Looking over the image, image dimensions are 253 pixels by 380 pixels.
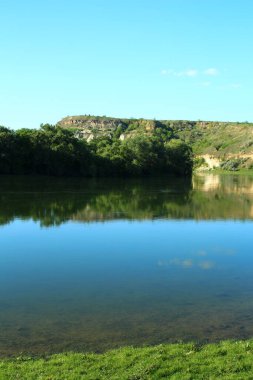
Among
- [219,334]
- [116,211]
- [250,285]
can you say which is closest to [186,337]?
[219,334]

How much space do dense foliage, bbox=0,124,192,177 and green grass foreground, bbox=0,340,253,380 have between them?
93.3 m

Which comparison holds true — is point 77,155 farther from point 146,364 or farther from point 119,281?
point 146,364

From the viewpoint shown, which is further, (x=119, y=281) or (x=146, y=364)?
(x=119, y=281)

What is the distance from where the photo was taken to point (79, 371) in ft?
30.9

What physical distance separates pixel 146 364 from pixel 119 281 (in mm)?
8889

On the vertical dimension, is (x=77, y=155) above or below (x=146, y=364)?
above

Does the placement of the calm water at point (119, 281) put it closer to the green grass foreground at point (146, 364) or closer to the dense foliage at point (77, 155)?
the green grass foreground at point (146, 364)

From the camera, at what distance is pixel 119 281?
18.6 metres

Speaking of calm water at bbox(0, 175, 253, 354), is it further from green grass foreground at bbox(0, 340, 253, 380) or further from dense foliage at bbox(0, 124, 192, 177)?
dense foliage at bbox(0, 124, 192, 177)

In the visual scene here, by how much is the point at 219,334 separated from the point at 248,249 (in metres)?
14.5

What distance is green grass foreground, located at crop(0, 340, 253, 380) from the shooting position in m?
9.15

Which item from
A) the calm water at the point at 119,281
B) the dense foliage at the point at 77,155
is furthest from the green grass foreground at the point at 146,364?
the dense foliage at the point at 77,155

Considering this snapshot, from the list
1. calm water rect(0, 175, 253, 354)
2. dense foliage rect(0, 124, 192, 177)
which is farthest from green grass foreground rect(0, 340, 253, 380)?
dense foliage rect(0, 124, 192, 177)

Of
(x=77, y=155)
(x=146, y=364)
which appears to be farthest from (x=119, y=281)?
(x=77, y=155)
